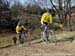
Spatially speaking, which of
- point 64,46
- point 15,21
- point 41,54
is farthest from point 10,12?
point 41,54

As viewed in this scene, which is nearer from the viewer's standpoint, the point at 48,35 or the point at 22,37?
the point at 48,35

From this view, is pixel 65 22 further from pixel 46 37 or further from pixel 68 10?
pixel 46 37

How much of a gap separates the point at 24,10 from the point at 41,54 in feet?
66.4

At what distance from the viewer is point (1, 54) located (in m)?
11.7

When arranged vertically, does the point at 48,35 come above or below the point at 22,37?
above

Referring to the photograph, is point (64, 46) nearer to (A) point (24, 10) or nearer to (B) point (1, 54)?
(B) point (1, 54)

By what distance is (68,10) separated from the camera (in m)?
26.7

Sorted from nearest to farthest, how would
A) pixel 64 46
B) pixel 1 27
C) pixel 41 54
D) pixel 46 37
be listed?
pixel 41 54 → pixel 64 46 → pixel 46 37 → pixel 1 27

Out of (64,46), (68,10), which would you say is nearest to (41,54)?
(64,46)

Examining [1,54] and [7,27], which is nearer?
[1,54]

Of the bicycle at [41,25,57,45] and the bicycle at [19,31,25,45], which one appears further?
the bicycle at [19,31,25,45]

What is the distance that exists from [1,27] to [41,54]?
14.6m

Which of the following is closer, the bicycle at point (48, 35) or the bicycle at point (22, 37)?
the bicycle at point (48, 35)

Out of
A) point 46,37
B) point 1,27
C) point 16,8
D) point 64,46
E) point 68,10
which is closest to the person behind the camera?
point 64,46
